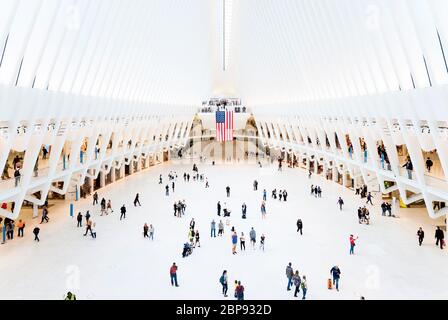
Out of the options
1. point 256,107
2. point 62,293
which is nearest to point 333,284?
point 62,293

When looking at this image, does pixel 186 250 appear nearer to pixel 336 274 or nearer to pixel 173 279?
pixel 173 279

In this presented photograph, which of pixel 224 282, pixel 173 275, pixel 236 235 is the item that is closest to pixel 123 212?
pixel 236 235

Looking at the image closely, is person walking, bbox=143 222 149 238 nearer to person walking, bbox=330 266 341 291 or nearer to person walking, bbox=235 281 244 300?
person walking, bbox=235 281 244 300

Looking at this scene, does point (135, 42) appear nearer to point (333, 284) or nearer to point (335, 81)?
point (335, 81)

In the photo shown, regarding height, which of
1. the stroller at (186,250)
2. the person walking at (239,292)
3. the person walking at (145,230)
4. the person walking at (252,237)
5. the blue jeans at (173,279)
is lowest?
the person walking at (239,292)

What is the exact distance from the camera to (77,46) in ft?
Answer: 41.3

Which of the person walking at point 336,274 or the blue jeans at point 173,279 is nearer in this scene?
the person walking at point 336,274

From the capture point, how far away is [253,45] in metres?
32.0

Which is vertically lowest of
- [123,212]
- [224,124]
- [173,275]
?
[173,275]

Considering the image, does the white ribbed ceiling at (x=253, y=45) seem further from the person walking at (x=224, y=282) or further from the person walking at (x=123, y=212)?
the person walking at (x=224, y=282)

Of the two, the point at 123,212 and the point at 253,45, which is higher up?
the point at 253,45

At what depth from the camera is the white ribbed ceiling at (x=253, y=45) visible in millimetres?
8984

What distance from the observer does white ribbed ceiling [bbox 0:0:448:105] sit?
898 centimetres

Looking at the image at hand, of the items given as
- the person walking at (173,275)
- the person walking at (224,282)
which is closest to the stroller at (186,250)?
the person walking at (173,275)
